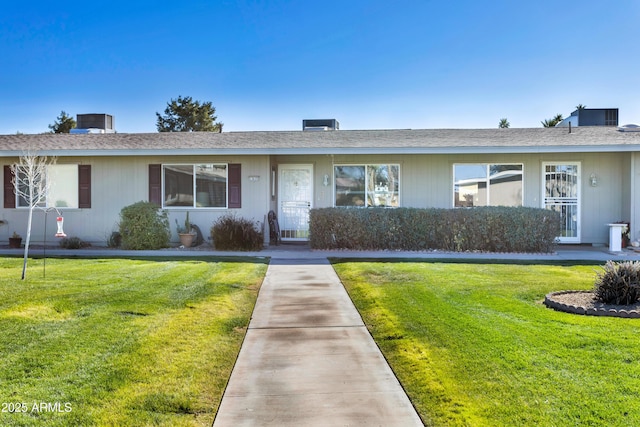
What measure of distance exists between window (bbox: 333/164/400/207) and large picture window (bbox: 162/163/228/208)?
314cm

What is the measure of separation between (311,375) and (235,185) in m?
10.1

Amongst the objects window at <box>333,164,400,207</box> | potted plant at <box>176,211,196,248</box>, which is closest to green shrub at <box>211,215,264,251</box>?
potted plant at <box>176,211,196,248</box>

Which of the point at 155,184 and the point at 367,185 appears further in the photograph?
the point at 367,185

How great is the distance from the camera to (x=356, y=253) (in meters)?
11.7

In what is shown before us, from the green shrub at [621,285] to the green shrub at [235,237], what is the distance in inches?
309

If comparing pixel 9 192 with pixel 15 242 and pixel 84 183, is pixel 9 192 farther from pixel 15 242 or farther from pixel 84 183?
pixel 84 183

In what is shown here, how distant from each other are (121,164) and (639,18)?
14.1 meters

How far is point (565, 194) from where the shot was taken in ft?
44.5

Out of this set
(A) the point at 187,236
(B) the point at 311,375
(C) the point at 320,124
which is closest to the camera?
(B) the point at 311,375

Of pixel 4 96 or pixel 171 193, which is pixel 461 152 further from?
pixel 4 96

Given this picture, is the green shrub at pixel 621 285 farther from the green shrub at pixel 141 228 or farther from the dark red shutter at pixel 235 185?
the green shrub at pixel 141 228

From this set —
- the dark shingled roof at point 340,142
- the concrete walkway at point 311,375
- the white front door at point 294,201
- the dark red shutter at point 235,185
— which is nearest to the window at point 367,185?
the dark shingled roof at point 340,142

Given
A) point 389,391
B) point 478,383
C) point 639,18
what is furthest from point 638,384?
point 639,18

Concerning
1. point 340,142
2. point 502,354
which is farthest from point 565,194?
point 502,354
